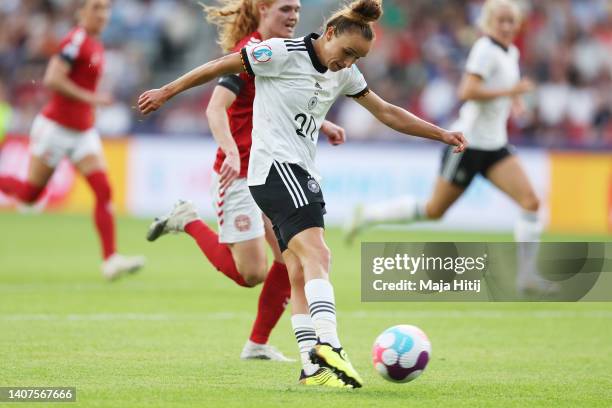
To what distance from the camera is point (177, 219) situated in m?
8.29

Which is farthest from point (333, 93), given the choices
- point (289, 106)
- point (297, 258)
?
point (297, 258)

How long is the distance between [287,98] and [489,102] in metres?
5.22

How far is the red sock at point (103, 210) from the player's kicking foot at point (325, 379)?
18.9 feet

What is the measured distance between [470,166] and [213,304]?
2.77m

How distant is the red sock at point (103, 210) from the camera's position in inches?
452

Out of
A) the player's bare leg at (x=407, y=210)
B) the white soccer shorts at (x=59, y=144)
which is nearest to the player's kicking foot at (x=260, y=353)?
the player's bare leg at (x=407, y=210)

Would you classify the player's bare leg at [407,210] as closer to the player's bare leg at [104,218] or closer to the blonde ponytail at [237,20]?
the player's bare leg at [104,218]

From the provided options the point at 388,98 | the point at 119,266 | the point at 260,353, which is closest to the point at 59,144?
the point at 119,266

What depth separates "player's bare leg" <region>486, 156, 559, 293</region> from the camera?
35.2ft

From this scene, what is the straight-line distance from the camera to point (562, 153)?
1888 cm

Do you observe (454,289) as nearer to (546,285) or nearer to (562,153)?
(546,285)

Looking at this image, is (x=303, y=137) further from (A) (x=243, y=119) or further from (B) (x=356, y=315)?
(B) (x=356, y=315)

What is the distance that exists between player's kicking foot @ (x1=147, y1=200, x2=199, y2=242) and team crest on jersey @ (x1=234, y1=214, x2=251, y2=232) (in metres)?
0.81

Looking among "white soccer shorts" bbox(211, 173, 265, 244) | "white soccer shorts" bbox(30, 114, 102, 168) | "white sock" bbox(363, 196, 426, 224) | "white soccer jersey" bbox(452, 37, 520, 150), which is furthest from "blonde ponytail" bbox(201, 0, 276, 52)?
"white sock" bbox(363, 196, 426, 224)
